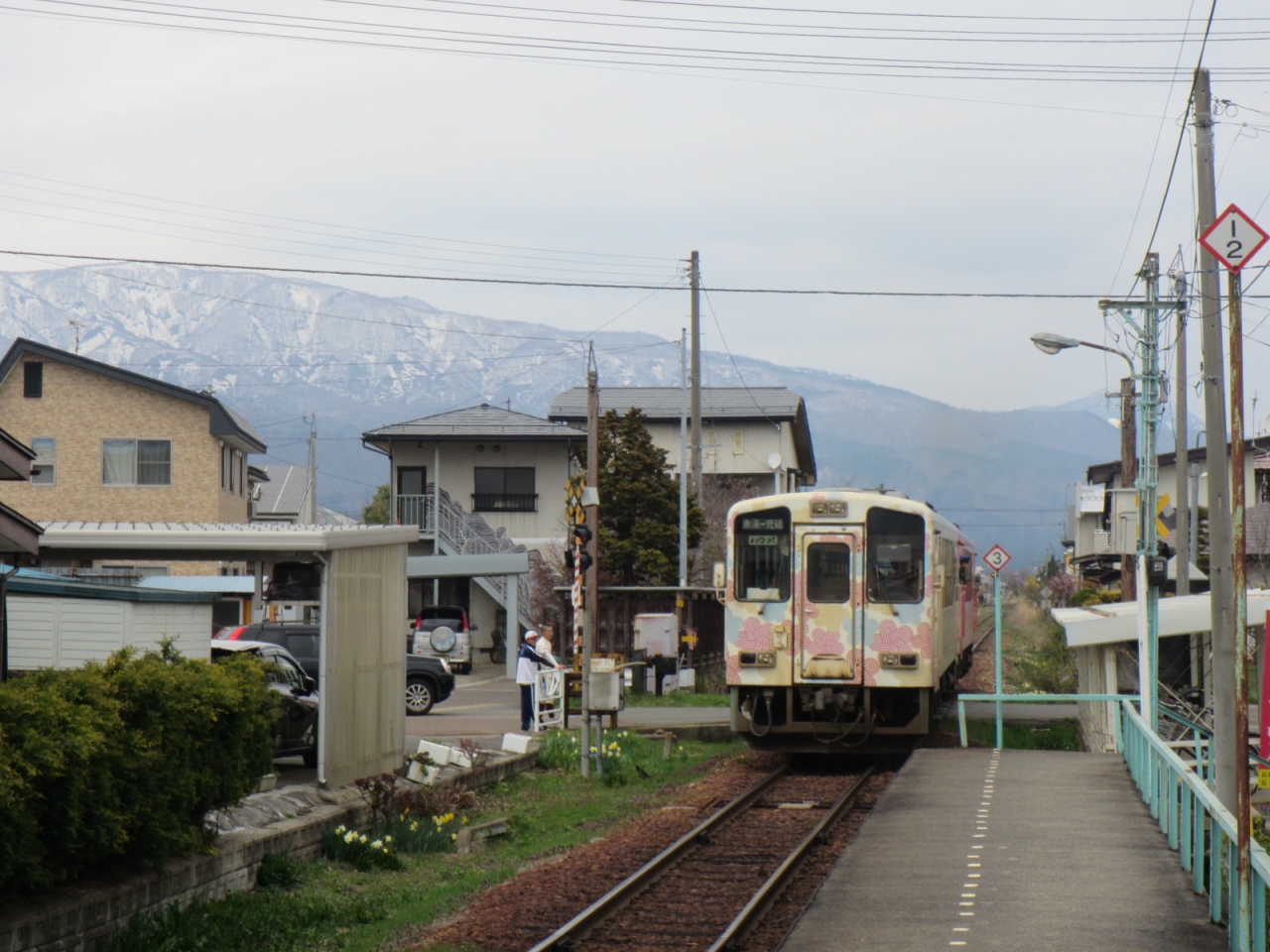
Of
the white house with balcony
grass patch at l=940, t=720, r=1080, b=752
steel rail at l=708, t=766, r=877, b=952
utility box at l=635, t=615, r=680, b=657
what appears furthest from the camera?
the white house with balcony

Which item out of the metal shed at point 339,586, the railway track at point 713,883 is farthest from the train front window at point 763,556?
the metal shed at point 339,586

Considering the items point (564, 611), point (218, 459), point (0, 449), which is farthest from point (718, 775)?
point (218, 459)

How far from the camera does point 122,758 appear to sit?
786 centimetres

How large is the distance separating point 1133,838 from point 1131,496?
6084mm

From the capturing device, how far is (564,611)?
29.8 meters

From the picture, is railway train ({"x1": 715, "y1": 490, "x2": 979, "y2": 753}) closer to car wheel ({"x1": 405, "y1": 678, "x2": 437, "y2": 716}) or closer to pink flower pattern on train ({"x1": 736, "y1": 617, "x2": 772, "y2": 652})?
pink flower pattern on train ({"x1": 736, "y1": 617, "x2": 772, "y2": 652})

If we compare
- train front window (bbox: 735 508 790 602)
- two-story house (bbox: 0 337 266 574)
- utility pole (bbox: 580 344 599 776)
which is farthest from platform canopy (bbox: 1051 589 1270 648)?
two-story house (bbox: 0 337 266 574)

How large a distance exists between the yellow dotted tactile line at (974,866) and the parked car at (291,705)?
21.9 ft

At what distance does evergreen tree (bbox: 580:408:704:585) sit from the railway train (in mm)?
18189

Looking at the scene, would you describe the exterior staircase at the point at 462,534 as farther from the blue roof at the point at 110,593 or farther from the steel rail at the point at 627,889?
the steel rail at the point at 627,889

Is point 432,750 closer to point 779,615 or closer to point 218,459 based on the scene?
point 779,615

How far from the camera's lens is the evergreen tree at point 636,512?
3609 centimetres

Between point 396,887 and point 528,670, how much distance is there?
969 centimetres

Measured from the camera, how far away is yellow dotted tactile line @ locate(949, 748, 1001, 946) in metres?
8.16
